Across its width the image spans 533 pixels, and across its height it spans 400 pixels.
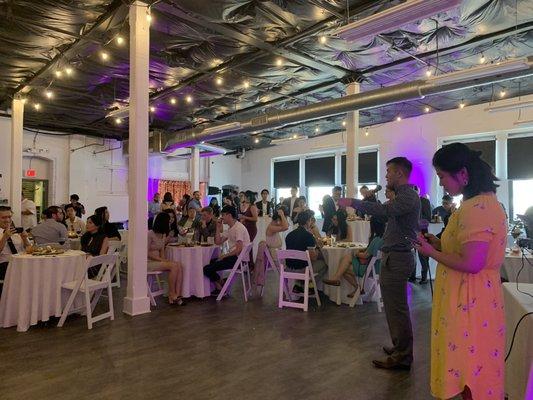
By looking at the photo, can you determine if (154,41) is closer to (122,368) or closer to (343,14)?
(343,14)

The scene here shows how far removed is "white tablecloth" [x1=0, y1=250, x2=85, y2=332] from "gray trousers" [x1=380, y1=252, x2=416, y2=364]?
11.0 ft

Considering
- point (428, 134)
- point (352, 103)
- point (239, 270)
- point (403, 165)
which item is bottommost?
point (239, 270)

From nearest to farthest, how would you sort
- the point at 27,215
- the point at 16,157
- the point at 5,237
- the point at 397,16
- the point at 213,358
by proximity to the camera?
the point at 213,358 → the point at 397,16 → the point at 5,237 → the point at 16,157 → the point at 27,215

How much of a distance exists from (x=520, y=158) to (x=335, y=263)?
692 centimetres

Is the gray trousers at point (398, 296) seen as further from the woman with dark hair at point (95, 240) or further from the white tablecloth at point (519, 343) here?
the woman with dark hair at point (95, 240)

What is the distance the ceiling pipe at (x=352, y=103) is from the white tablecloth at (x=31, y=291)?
5.22 m

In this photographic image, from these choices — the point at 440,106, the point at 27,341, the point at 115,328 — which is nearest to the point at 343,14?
the point at 115,328

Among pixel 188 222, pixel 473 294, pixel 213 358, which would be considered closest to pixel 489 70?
pixel 473 294

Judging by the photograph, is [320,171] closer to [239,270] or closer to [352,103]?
[352,103]

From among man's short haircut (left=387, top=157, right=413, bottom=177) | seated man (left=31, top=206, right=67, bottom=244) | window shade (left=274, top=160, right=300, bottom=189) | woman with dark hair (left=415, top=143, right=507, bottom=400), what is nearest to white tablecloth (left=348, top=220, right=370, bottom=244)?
man's short haircut (left=387, top=157, right=413, bottom=177)

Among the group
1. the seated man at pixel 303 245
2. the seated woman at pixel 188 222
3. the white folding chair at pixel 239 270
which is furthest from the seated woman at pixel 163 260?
the seated woman at pixel 188 222

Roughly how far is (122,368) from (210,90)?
669cm

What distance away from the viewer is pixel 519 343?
2.03 meters

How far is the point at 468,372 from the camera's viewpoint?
1.69 metres
